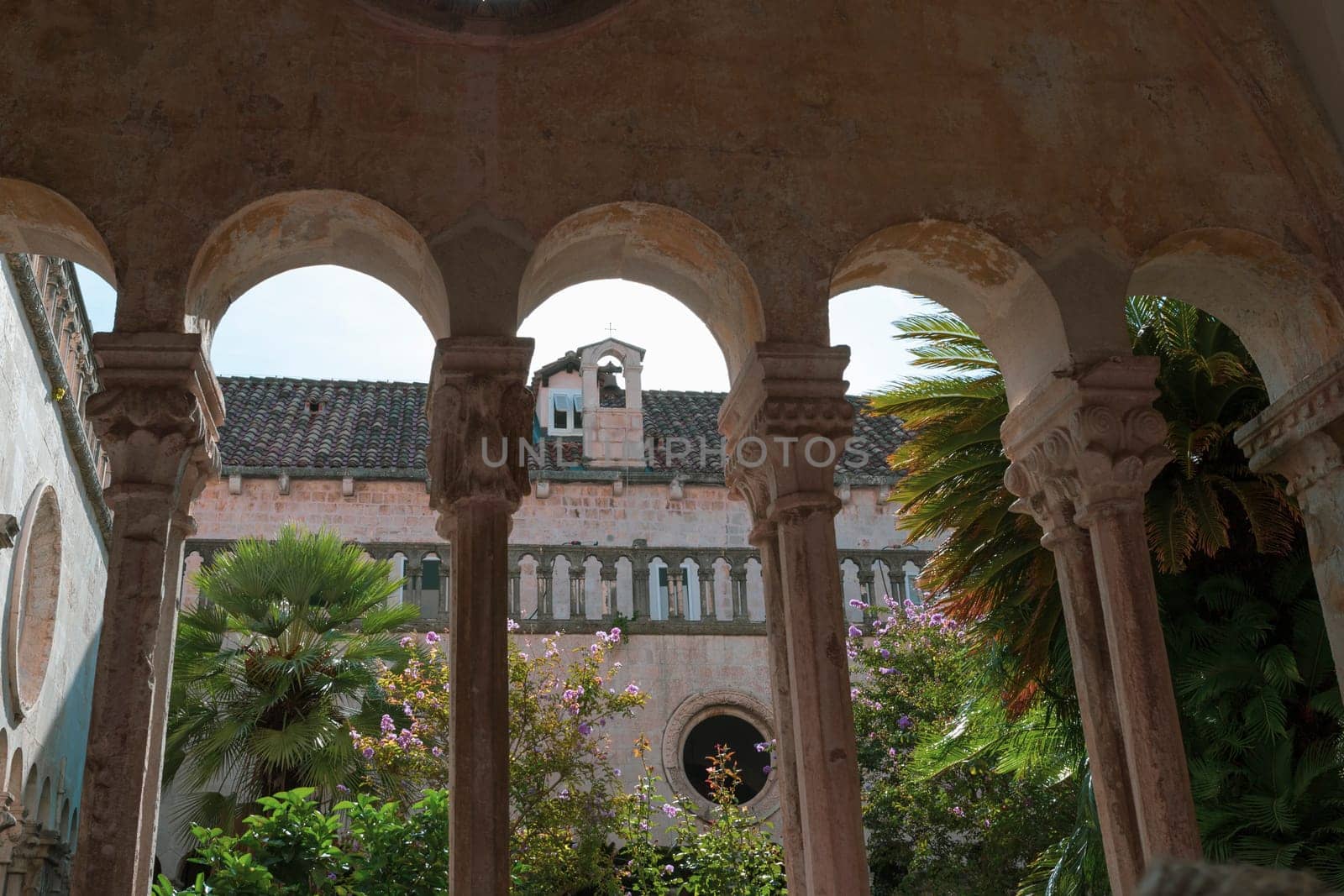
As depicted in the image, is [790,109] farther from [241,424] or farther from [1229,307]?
[241,424]

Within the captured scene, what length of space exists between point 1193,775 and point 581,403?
55.0 feet

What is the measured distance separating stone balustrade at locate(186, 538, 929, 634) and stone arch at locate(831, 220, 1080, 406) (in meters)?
10.9

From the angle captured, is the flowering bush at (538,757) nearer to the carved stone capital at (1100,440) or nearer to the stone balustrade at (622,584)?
the stone balustrade at (622,584)

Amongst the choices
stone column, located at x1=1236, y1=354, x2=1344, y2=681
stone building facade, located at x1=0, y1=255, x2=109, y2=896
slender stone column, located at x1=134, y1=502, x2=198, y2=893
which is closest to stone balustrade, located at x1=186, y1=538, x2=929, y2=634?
stone building facade, located at x1=0, y1=255, x2=109, y2=896

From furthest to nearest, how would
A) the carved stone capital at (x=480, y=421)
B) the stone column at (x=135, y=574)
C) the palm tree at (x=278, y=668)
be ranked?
1. the palm tree at (x=278, y=668)
2. the carved stone capital at (x=480, y=421)
3. the stone column at (x=135, y=574)

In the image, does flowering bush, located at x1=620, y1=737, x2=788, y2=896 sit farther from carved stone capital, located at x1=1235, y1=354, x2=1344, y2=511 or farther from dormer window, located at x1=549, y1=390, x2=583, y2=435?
dormer window, located at x1=549, y1=390, x2=583, y2=435

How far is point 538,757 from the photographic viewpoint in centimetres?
1339

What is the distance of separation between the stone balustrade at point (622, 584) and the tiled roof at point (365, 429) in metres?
1.89

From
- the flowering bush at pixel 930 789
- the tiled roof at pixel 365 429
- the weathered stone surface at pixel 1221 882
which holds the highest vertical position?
the tiled roof at pixel 365 429

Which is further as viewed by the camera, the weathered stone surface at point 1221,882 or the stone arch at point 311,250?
the stone arch at point 311,250

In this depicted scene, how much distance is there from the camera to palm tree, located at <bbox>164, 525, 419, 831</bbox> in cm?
1369

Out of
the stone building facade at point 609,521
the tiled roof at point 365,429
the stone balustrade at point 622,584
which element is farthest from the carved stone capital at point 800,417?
the tiled roof at point 365,429

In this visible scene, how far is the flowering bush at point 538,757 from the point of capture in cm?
1298

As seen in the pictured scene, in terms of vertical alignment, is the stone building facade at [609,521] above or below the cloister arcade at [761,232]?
above
